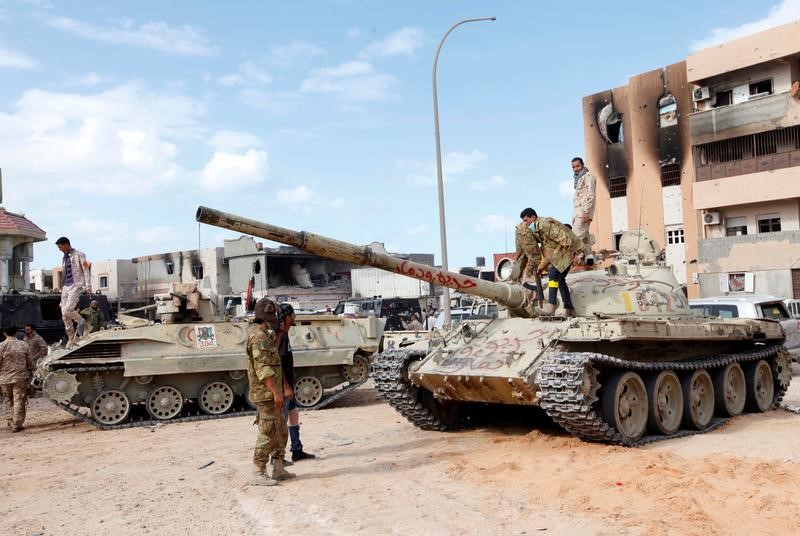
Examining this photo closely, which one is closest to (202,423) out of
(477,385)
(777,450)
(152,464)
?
(152,464)

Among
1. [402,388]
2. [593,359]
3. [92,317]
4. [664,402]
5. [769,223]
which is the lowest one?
[664,402]

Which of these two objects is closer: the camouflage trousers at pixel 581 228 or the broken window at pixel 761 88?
the camouflage trousers at pixel 581 228

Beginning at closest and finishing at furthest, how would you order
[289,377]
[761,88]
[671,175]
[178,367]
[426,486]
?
[426,486] < [289,377] < [178,367] < [761,88] < [671,175]

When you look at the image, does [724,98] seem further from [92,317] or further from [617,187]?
[92,317]

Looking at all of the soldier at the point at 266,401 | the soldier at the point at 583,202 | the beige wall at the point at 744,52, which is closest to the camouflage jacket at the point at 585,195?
the soldier at the point at 583,202

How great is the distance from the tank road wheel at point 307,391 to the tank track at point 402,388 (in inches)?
135

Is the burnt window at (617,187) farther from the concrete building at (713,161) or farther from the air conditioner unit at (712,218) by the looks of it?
the air conditioner unit at (712,218)

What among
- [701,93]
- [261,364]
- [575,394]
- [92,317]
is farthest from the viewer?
[701,93]

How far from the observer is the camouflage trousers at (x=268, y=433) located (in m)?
7.43

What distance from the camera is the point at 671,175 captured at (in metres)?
31.8

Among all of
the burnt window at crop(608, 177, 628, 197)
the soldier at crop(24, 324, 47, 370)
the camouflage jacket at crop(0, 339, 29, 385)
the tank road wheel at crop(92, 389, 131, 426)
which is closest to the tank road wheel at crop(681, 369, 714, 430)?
the tank road wheel at crop(92, 389, 131, 426)

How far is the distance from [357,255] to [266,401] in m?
1.87

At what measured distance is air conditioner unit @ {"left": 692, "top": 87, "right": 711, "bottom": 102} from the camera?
29.8 m

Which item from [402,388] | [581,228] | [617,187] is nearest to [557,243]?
[581,228]
